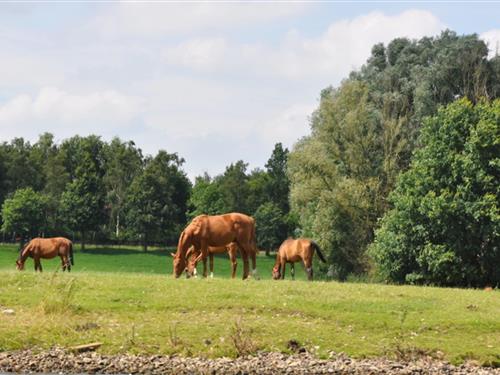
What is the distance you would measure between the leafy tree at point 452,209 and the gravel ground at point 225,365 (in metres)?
16.3

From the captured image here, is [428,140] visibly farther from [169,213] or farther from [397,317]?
[169,213]

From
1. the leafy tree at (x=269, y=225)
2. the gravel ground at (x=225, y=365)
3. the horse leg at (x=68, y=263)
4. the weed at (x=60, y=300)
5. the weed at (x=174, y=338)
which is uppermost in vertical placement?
the leafy tree at (x=269, y=225)

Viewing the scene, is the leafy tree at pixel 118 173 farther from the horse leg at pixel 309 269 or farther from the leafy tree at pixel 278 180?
the horse leg at pixel 309 269

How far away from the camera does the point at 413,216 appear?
34688 mm

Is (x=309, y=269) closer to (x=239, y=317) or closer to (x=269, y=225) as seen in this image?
(x=239, y=317)

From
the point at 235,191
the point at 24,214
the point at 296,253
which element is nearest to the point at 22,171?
the point at 24,214

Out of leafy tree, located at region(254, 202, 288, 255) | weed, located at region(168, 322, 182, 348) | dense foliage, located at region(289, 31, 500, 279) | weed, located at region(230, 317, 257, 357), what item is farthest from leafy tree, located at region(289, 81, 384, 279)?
leafy tree, located at region(254, 202, 288, 255)

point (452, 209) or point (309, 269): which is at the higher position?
point (452, 209)

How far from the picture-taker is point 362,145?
49.2 meters

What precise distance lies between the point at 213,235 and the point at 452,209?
10951 millimetres

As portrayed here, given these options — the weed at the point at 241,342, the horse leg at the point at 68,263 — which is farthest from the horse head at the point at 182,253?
the weed at the point at 241,342

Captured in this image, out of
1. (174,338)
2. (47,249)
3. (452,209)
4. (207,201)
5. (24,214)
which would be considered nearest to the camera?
(174,338)

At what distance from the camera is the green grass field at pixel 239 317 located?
18.7 meters

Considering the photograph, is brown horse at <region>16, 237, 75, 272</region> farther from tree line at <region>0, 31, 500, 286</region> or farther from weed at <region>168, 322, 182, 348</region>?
weed at <region>168, 322, 182, 348</region>
